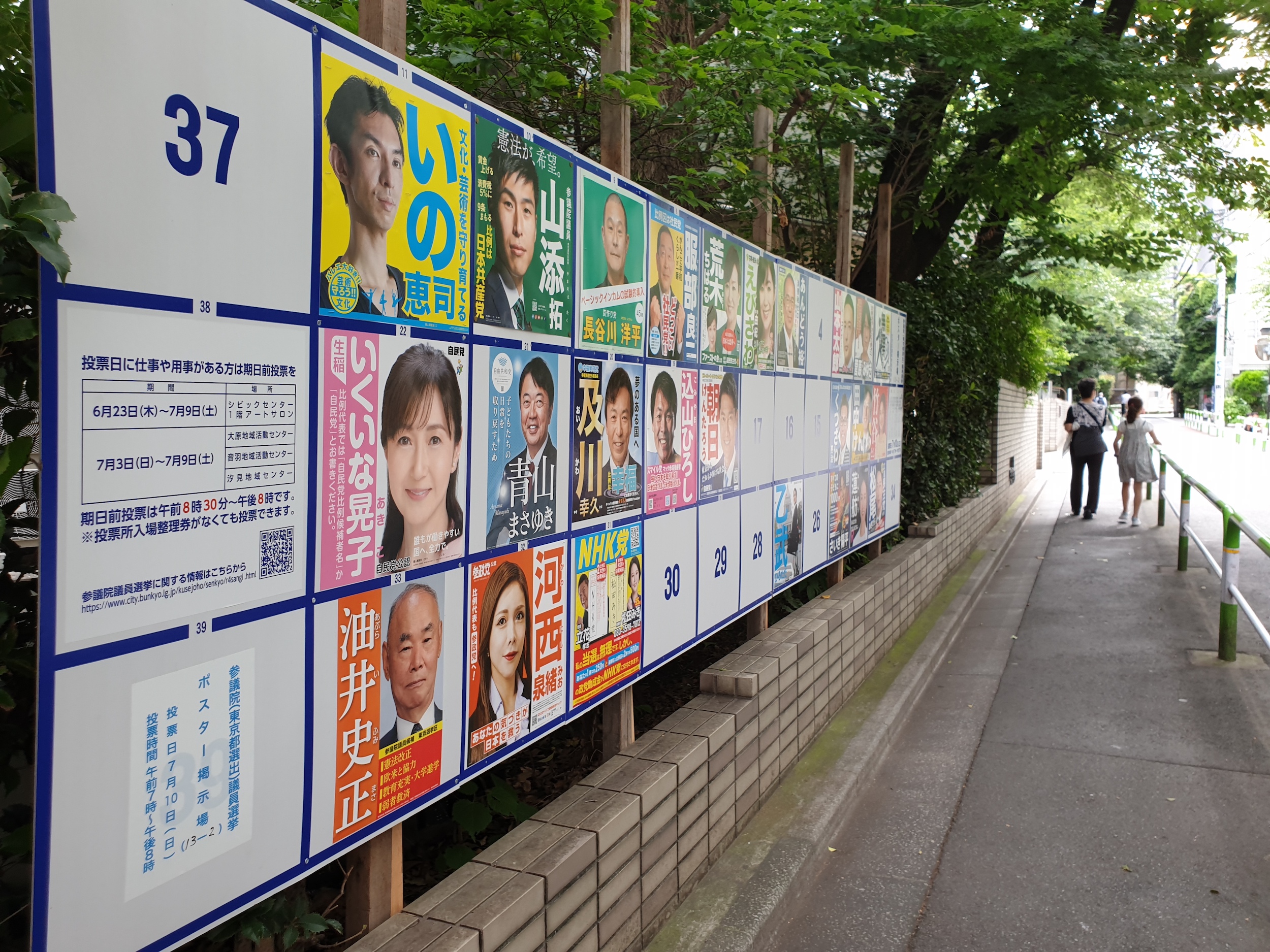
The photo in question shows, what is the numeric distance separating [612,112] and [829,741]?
3.21 meters

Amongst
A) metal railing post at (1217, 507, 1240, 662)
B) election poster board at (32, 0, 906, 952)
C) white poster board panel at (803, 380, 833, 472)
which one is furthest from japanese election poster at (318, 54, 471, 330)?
metal railing post at (1217, 507, 1240, 662)

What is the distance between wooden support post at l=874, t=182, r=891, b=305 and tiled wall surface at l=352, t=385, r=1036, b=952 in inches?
104

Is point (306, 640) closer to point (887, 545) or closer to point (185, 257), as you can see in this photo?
point (185, 257)

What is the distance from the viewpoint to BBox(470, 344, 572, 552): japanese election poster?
7.90ft

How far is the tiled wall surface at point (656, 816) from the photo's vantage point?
7.42 feet

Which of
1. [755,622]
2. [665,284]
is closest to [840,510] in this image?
[755,622]

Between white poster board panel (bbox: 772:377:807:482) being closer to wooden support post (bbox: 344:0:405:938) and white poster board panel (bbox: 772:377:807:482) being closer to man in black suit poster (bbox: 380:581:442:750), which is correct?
man in black suit poster (bbox: 380:581:442:750)

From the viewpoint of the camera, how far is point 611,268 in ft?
10.2

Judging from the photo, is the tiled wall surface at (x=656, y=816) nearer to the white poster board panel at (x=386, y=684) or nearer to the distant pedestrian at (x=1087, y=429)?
the white poster board panel at (x=386, y=684)

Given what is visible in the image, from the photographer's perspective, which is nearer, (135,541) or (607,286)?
(135,541)

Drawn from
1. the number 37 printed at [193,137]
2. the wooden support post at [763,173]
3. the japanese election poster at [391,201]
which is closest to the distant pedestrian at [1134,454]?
the wooden support post at [763,173]

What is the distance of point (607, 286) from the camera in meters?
3.06

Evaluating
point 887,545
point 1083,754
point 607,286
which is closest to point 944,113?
point 887,545

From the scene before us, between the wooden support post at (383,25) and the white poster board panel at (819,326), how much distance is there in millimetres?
3321
